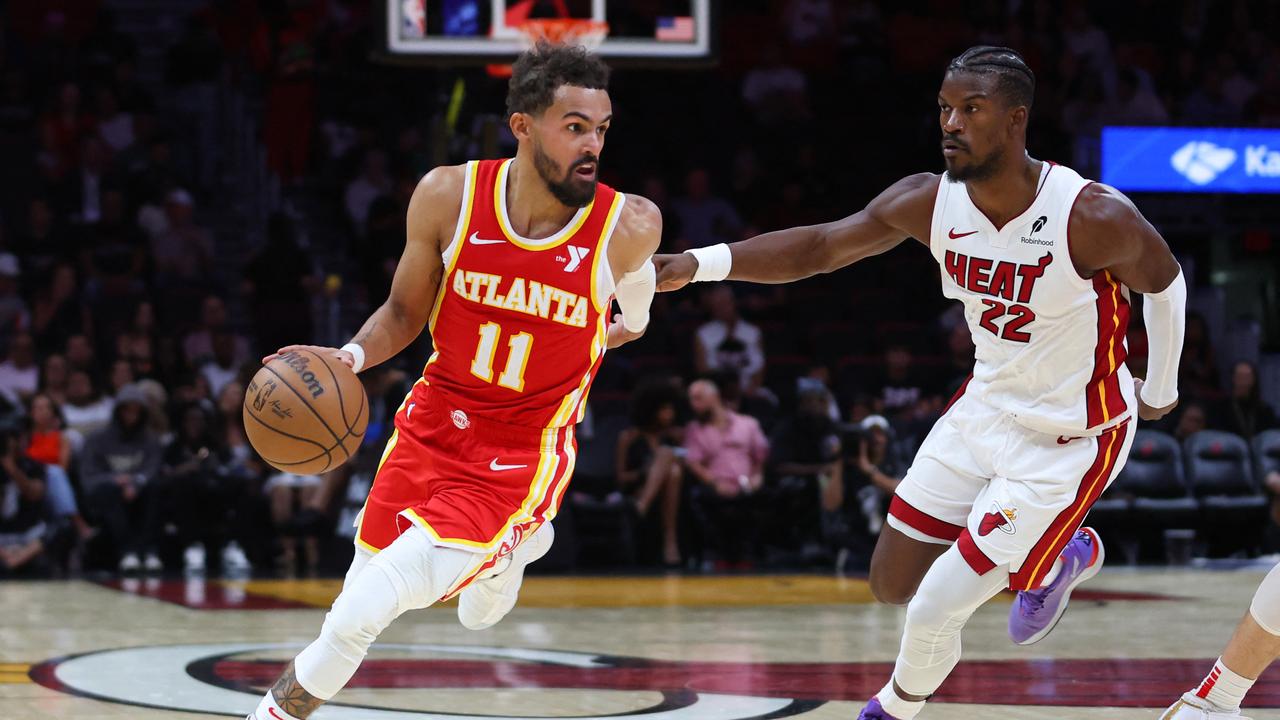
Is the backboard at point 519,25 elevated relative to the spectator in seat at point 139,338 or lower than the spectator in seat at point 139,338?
elevated

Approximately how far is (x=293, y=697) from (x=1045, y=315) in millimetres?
2401

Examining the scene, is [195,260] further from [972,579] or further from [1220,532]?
[972,579]

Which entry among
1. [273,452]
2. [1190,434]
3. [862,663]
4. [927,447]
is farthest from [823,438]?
[273,452]

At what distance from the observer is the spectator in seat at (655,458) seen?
38.1ft

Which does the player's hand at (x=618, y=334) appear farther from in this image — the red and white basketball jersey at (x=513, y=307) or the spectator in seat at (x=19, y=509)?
the spectator in seat at (x=19, y=509)

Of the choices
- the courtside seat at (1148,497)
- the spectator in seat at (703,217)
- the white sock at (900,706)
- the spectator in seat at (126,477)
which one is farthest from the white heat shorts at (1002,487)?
the spectator in seat at (703,217)

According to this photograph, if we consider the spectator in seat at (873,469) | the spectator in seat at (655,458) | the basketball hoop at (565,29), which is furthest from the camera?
the spectator in seat at (655,458)

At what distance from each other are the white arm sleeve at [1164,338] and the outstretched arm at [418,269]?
2.11m

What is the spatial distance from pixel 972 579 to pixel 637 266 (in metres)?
1.36

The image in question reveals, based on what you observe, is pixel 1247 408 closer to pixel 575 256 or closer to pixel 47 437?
pixel 47 437

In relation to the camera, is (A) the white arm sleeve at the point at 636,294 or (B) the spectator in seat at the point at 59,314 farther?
(B) the spectator in seat at the point at 59,314

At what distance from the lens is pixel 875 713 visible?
4.95 metres

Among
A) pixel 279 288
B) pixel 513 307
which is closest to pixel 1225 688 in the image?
pixel 513 307

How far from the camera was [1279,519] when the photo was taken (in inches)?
476
